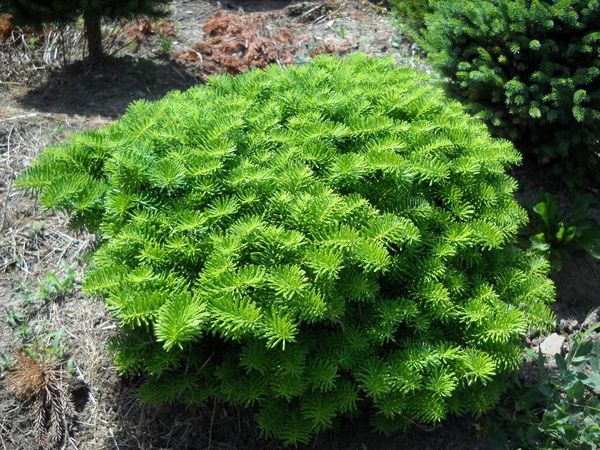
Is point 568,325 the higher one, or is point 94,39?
point 94,39

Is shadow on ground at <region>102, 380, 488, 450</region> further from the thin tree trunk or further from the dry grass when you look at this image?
the thin tree trunk

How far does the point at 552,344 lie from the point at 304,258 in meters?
2.06

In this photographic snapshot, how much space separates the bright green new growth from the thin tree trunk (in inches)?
101

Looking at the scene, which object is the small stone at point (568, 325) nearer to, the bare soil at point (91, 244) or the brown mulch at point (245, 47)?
the bare soil at point (91, 244)

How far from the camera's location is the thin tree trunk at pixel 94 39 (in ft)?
16.4

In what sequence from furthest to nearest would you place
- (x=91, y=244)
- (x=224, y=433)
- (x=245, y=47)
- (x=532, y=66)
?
(x=245, y=47) → (x=532, y=66) → (x=91, y=244) → (x=224, y=433)

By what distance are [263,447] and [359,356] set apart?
2.40 ft

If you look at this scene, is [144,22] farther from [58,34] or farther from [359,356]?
[359,356]

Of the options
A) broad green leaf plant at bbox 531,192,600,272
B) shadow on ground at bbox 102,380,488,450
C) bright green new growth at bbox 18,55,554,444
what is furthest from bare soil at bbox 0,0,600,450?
bright green new growth at bbox 18,55,554,444

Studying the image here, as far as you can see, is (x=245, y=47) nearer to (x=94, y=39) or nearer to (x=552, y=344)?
(x=94, y=39)

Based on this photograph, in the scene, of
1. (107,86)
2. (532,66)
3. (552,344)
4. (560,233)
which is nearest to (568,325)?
(552,344)

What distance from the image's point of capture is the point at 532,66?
13.0 ft

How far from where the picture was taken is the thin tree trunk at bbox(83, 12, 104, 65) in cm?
501

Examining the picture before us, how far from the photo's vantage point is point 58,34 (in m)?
5.34
